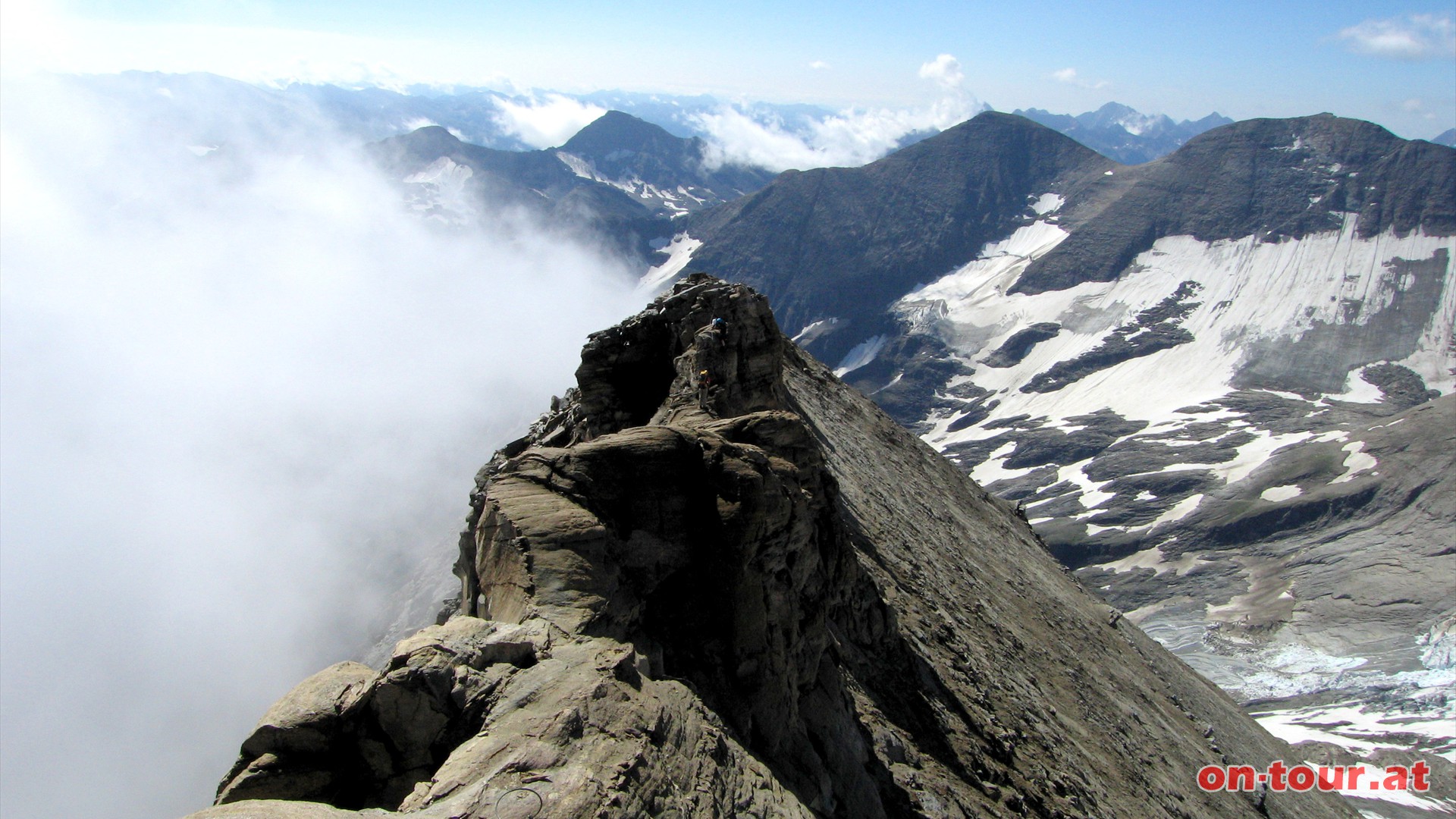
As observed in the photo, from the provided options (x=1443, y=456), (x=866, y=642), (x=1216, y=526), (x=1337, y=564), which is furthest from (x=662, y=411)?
(x=1443, y=456)

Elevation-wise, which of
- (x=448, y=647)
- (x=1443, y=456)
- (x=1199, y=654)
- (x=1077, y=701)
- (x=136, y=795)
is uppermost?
(x=448, y=647)

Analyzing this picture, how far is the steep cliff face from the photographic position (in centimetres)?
1120

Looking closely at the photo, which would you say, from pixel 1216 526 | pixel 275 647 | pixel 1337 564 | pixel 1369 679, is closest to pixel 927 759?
pixel 1369 679

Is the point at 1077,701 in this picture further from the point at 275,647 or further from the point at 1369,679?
the point at 275,647

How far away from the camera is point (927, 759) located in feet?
65.0

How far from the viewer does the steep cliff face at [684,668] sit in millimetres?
11195

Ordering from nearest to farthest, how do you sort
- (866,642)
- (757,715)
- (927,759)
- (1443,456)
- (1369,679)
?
(757,715), (927,759), (866,642), (1369,679), (1443,456)

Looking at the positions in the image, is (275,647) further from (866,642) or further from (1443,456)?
(1443,456)

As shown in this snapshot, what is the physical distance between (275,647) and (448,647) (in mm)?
206770

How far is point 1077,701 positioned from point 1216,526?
522 ft

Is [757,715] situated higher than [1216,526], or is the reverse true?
[757,715]

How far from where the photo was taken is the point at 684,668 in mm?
14828

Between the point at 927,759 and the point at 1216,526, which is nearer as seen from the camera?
the point at 927,759

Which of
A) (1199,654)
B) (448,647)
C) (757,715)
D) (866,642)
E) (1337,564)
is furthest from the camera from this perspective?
(1337,564)
